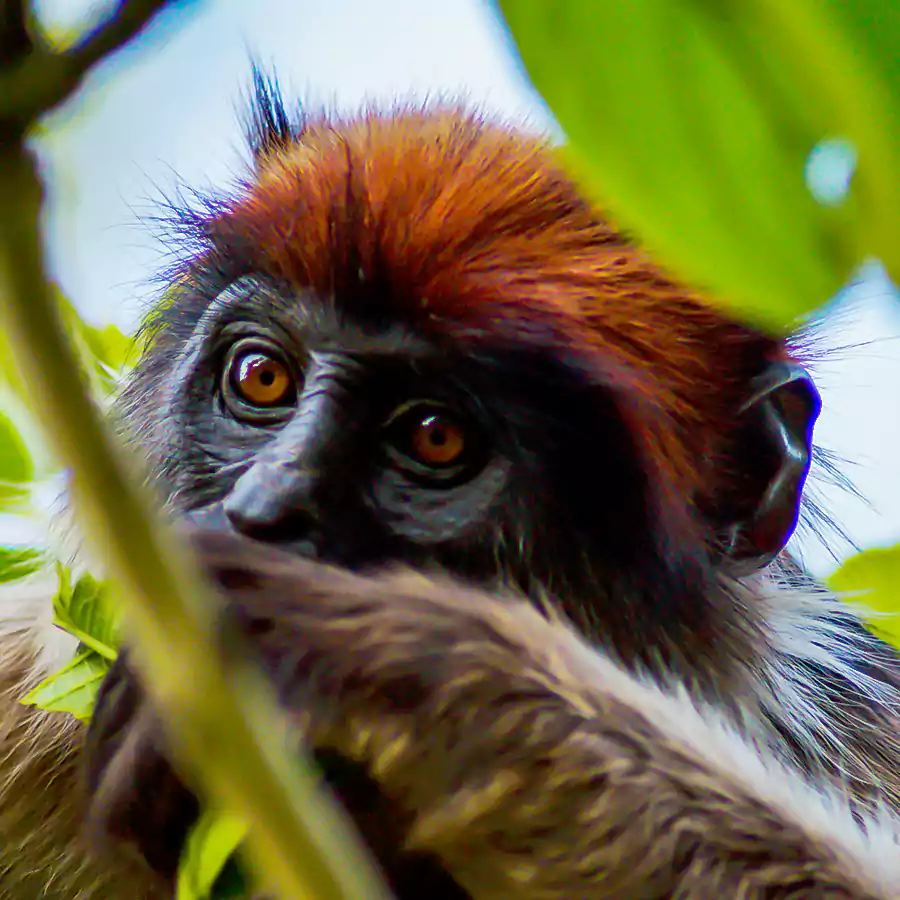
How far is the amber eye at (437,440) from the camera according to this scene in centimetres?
186

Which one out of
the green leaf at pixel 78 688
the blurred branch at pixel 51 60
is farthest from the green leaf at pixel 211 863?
the blurred branch at pixel 51 60

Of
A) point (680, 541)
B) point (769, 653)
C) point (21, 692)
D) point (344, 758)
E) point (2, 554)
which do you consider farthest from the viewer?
point (21, 692)

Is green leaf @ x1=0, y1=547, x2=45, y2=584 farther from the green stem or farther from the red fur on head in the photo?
the green stem

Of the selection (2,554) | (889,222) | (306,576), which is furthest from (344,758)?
(889,222)

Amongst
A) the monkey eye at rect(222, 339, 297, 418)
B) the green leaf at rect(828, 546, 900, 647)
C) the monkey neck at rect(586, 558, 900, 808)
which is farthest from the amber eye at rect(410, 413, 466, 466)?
the green leaf at rect(828, 546, 900, 647)

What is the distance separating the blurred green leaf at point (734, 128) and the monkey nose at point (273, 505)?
1158 millimetres

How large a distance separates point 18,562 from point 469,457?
33.5 inches

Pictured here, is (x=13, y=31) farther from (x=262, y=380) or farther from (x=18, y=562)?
(x=18, y=562)

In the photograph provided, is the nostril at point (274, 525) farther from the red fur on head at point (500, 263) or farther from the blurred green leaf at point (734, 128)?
the blurred green leaf at point (734, 128)

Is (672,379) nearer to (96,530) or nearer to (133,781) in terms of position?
(133,781)

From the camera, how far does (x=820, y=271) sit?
0.43 meters

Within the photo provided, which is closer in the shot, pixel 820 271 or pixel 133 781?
pixel 820 271

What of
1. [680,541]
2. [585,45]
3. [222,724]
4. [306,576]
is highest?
[585,45]

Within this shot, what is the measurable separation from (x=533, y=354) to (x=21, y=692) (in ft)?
4.38
